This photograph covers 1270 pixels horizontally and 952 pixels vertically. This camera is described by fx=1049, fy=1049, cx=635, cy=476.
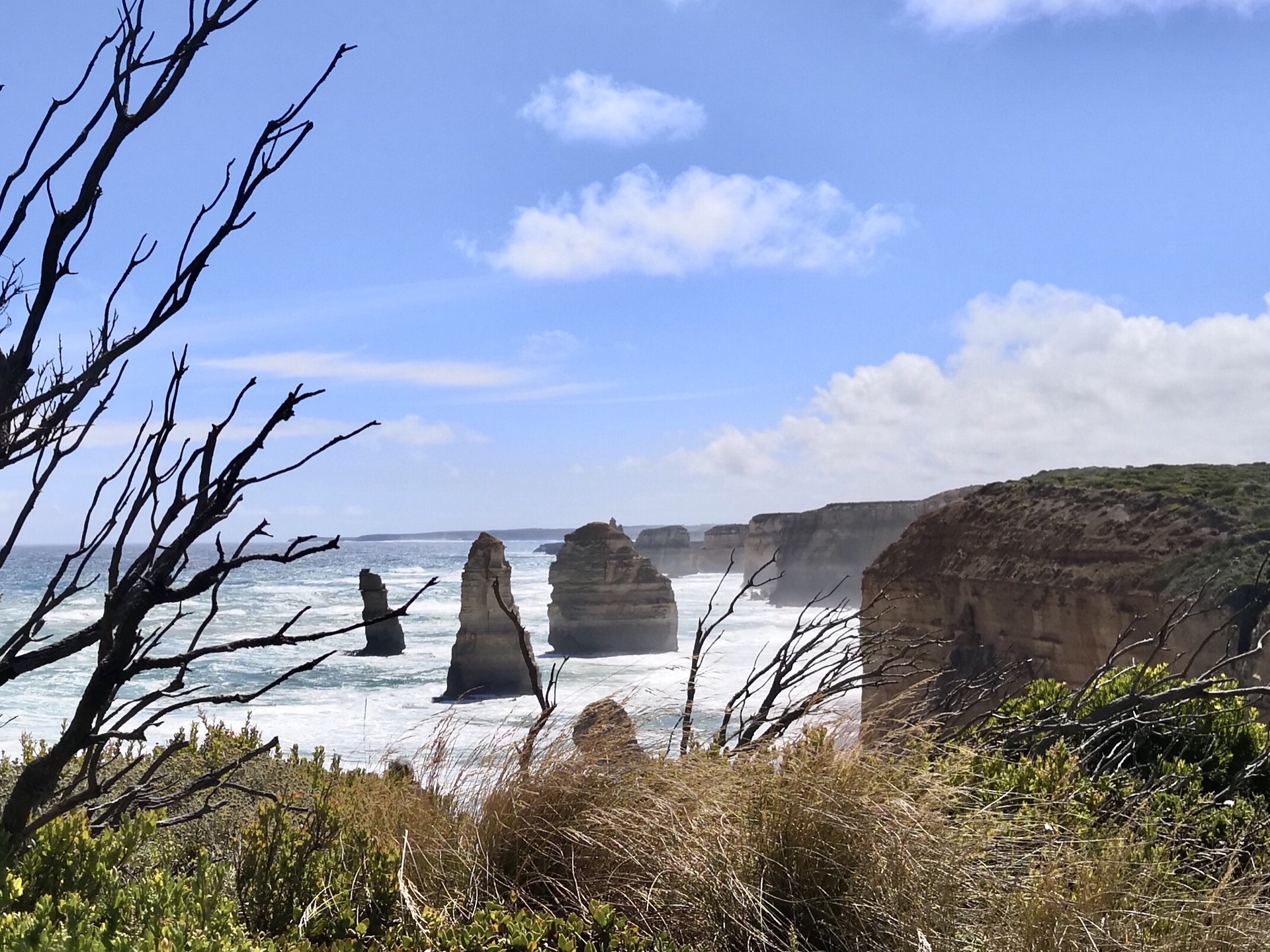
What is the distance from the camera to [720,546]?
143m

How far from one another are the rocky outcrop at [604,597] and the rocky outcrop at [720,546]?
6705 cm

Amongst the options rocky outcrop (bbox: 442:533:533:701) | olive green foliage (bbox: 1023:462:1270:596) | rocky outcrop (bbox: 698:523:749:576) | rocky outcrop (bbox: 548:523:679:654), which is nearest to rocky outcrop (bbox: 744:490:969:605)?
rocky outcrop (bbox: 698:523:749:576)

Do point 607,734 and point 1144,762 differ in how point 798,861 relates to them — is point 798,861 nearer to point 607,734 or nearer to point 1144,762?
point 607,734

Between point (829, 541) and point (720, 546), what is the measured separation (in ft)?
148

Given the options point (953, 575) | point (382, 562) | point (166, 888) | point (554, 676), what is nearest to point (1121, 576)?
point (953, 575)

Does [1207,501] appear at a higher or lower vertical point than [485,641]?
higher

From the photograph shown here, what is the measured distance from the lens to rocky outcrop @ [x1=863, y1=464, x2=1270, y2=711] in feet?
65.7

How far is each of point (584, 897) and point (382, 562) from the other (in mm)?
174083

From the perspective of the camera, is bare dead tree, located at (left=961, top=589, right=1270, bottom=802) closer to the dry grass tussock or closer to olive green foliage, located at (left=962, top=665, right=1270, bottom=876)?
olive green foliage, located at (left=962, top=665, right=1270, bottom=876)

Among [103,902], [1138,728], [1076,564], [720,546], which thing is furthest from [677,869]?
[720,546]

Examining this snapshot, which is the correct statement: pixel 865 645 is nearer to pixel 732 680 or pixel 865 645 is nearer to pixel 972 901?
pixel 972 901

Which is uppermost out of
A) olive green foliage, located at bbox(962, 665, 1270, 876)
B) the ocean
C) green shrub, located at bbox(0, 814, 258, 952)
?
green shrub, located at bbox(0, 814, 258, 952)

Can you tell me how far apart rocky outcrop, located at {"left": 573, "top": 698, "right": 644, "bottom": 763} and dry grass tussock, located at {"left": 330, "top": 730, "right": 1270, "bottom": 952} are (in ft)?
0.12

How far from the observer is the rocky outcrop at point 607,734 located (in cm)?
421
